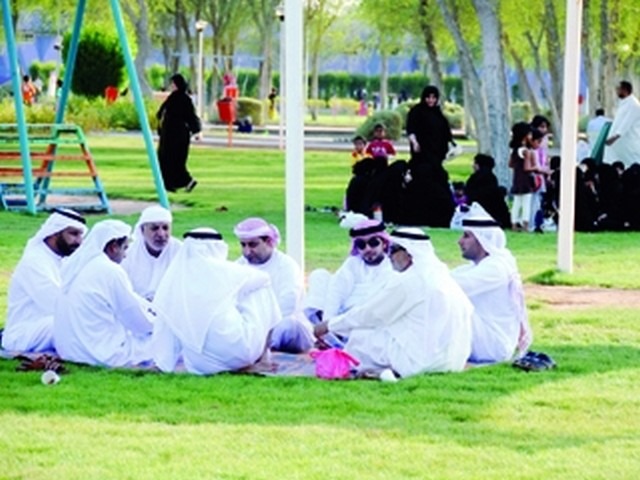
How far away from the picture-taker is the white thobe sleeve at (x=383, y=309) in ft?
40.4

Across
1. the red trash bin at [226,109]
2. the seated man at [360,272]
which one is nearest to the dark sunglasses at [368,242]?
the seated man at [360,272]

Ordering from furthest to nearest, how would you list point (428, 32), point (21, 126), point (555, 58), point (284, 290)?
point (428, 32)
point (555, 58)
point (21, 126)
point (284, 290)

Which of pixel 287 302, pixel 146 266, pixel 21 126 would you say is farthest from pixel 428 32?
pixel 287 302

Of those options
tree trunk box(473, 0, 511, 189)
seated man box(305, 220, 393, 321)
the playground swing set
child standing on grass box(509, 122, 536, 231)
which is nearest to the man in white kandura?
tree trunk box(473, 0, 511, 189)

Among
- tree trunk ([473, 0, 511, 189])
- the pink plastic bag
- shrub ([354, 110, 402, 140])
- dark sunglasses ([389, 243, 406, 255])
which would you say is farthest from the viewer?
shrub ([354, 110, 402, 140])

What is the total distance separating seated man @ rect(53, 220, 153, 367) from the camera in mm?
12867

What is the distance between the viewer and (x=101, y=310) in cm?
1302

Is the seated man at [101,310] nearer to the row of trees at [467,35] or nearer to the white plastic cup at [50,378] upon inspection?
the white plastic cup at [50,378]

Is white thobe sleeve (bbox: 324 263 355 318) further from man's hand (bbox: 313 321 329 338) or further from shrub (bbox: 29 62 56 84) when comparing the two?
shrub (bbox: 29 62 56 84)

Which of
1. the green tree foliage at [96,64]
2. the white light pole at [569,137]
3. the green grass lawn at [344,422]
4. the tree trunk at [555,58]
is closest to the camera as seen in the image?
the green grass lawn at [344,422]

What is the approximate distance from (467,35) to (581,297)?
32952mm

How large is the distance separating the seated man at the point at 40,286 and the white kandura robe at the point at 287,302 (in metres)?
1.28

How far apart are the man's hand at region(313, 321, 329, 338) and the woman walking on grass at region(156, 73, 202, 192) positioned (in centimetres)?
1636

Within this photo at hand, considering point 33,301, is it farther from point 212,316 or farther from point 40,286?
point 212,316
